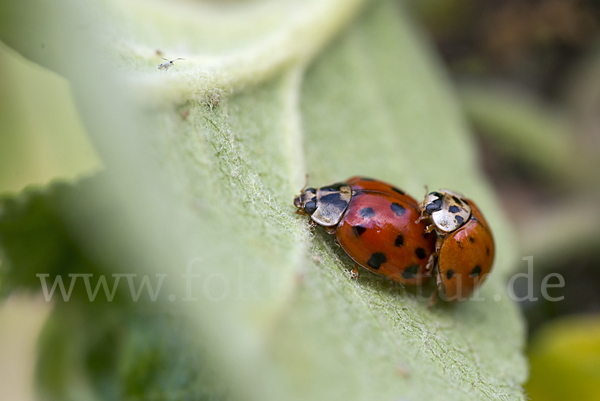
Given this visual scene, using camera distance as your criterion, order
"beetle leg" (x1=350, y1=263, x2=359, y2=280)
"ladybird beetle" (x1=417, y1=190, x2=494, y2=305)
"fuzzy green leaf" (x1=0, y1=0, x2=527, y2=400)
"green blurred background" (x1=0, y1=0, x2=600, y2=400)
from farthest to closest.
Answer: "green blurred background" (x1=0, y1=0, x2=600, y2=400)
"ladybird beetle" (x1=417, y1=190, x2=494, y2=305)
"beetle leg" (x1=350, y1=263, x2=359, y2=280)
"fuzzy green leaf" (x1=0, y1=0, x2=527, y2=400)

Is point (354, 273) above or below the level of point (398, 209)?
below

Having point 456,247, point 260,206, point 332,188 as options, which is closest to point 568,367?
point 456,247

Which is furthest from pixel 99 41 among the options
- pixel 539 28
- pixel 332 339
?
pixel 539 28

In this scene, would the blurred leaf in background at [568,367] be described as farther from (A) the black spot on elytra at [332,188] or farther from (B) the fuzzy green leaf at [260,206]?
(A) the black spot on elytra at [332,188]

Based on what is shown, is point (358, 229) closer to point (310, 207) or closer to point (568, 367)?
point (310, 207)

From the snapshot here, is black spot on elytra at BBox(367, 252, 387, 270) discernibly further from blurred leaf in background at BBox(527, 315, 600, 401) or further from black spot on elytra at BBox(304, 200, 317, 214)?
blurred leaf in background at BBox(527, 315, 600, 401)

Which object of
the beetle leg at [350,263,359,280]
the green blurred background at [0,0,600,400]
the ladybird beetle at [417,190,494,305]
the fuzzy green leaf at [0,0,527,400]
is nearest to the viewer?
the fuzzy green leaf at [0,0,527,400]

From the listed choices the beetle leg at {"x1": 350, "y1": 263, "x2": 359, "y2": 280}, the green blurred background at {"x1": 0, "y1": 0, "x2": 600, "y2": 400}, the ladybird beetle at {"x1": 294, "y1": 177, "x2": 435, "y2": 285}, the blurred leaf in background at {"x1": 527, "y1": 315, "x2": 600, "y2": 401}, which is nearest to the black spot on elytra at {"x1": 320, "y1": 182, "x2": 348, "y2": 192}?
the ladybird beetle at {"x1": 294, "y1": 177, "x2": 435, "y2": 285}
